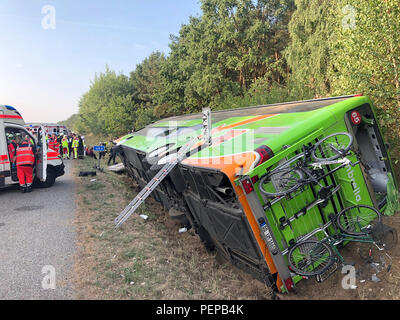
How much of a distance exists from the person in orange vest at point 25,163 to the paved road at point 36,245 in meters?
0.41

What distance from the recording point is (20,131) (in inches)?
362

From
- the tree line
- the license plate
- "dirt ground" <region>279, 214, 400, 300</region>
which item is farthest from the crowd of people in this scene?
the license plate

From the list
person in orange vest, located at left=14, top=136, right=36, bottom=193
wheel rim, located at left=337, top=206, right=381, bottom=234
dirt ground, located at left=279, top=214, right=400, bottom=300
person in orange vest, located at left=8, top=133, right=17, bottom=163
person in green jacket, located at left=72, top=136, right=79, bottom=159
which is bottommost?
dirt ground, located at left=279, top=214, right=400, bottom=300

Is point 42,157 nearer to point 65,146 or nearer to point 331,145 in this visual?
point 331,145

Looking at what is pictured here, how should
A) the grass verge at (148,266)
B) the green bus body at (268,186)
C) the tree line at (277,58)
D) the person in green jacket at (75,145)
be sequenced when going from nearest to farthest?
the green bus body at (268,186) → the grass verge at (148,266) → the tree line at (277,58) → the person in green jacket at (75,145)

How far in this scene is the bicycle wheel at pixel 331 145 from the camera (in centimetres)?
371

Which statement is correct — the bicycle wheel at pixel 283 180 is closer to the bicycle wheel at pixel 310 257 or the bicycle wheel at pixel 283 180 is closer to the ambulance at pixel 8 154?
the bicycle wheel at pixel 310 257

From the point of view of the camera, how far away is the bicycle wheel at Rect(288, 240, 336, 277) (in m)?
3.45

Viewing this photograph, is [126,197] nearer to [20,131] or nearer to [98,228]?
[98,228]

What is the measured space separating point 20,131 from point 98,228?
5.36 meters

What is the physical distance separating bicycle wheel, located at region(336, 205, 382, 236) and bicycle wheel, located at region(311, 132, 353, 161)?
746mm

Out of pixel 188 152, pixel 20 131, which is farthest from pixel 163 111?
pixel 188 152

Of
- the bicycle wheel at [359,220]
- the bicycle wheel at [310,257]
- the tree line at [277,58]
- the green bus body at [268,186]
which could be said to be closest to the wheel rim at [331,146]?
the green bus body at [268,186]

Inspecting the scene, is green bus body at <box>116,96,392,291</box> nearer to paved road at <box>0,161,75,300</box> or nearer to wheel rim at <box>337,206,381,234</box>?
wheel rim at <box>337,206,381,234</box>
